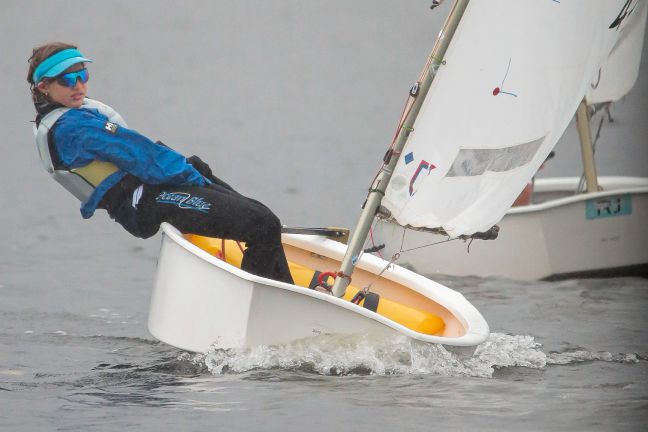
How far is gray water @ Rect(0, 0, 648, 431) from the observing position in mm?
5359

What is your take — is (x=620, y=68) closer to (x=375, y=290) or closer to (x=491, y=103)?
(x=375, y=290)

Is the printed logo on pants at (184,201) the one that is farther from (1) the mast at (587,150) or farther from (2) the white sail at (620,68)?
(2) the white sail at (620,68)

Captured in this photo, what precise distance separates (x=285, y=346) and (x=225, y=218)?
1.82 feet

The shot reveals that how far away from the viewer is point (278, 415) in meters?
5.30

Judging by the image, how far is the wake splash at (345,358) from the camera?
557 centimetres

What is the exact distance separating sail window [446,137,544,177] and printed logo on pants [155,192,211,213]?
97 cm

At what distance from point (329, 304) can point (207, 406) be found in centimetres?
58

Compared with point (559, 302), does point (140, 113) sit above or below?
above

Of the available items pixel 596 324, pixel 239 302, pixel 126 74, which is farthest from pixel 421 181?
pixel 126 74

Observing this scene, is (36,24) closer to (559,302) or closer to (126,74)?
Result: (126,74)

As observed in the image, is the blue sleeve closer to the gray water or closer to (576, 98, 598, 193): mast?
the gray water

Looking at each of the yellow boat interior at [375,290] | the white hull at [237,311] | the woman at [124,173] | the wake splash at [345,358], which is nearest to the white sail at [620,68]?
the yellow boat interior at [375,290]

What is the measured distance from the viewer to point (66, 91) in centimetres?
567

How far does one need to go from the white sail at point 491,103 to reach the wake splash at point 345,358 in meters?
0.56
